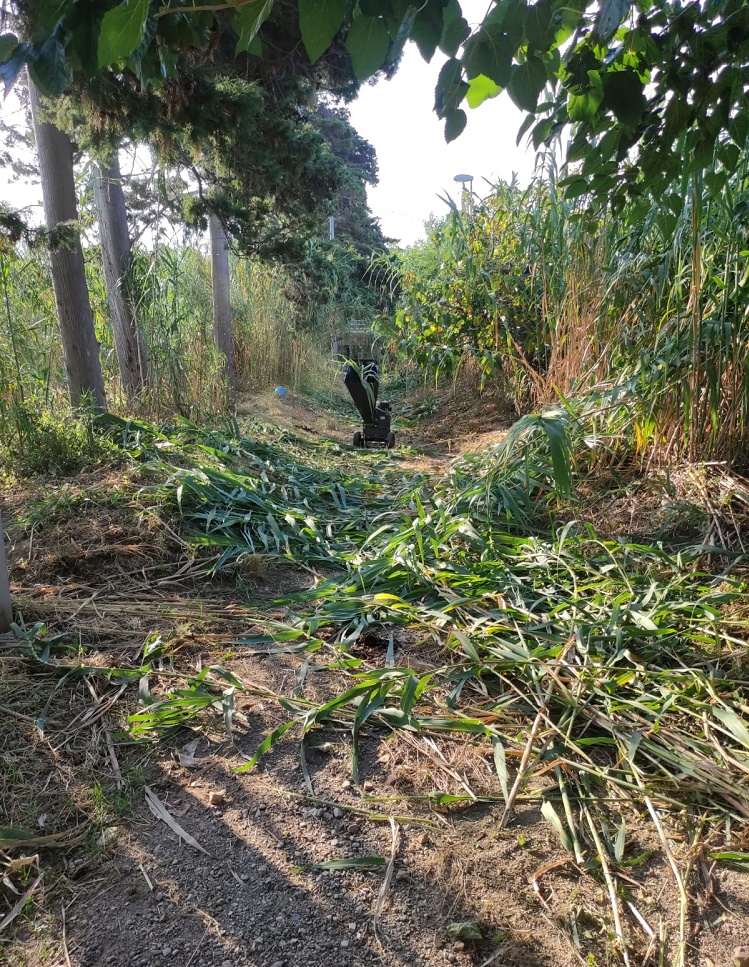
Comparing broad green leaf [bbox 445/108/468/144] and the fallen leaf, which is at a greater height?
broad green leaf [bbox 445/108/468/144]

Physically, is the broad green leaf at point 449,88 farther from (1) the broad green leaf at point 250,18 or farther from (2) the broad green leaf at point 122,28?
(2) the broad green leaf at point 122,28

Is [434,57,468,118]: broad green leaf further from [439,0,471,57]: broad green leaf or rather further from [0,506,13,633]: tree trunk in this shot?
[0,506,13,633]: tree trunk

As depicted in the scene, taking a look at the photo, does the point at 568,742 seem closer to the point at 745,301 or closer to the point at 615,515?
the point at 615,515

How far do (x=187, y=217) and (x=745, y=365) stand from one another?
159 inches

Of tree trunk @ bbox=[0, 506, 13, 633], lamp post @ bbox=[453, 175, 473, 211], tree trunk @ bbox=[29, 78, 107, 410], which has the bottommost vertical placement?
tree trunk @ bbox=[0, 506, 13, 633]

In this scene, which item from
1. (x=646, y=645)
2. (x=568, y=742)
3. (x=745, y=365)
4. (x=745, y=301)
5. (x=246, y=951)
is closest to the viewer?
(x=246, y=951)

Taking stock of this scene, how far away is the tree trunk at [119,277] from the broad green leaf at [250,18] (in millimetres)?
3760

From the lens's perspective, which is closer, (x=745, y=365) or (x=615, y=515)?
(x=745, y=365)

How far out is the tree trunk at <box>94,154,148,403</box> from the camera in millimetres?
4281

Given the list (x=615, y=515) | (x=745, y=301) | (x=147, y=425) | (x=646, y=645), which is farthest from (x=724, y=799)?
(x=147, y=425)

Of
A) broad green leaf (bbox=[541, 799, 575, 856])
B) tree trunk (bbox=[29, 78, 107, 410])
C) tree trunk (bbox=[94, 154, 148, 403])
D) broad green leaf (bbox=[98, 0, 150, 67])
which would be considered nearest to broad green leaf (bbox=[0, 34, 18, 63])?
broad green leaf (bbox=[98, 0, 150, 67])

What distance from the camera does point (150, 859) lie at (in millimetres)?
1189

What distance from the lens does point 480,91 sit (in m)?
1.00

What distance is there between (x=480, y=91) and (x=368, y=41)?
0.26 metres
